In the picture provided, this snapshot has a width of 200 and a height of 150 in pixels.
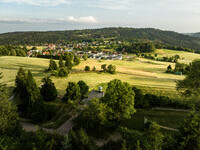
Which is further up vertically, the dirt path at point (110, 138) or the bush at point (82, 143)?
the bush at point (82, 143)

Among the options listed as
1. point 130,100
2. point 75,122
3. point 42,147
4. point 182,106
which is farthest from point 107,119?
point 182,106

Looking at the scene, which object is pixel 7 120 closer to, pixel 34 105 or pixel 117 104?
pixel 34 105

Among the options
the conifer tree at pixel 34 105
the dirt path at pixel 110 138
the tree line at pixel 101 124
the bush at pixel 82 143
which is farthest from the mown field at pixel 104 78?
the bush at pixel 82 143

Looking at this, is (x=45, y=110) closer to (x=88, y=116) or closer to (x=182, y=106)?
(x=88, y=116)

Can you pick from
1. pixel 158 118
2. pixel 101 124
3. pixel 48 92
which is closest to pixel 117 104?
pixel 101 124

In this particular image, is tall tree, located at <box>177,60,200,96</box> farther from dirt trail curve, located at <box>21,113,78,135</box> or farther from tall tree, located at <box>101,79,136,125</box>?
dirt trail curve, located at <box>21,113,78,135</box>

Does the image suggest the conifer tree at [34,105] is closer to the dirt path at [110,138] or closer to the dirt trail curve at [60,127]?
the dirt trail curve at [60,127]

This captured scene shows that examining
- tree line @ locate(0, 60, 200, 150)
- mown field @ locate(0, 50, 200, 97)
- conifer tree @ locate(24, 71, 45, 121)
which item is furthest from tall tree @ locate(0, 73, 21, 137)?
mown field @ locate(0, 50, 200, 97)

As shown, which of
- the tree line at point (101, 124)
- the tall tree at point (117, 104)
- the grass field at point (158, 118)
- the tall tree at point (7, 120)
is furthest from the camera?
the grass field at point (158, 118)

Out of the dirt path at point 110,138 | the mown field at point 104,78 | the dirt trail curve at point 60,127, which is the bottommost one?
the dirt trail curve at point 60,127

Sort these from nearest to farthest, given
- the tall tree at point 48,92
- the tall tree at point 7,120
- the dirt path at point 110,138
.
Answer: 1. the tall tree at point 7,120
2. the dirt path at point 110,138
3. the tall tree at point 48,92

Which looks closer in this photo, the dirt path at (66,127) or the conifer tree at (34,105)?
the dirt path at (66,127)
